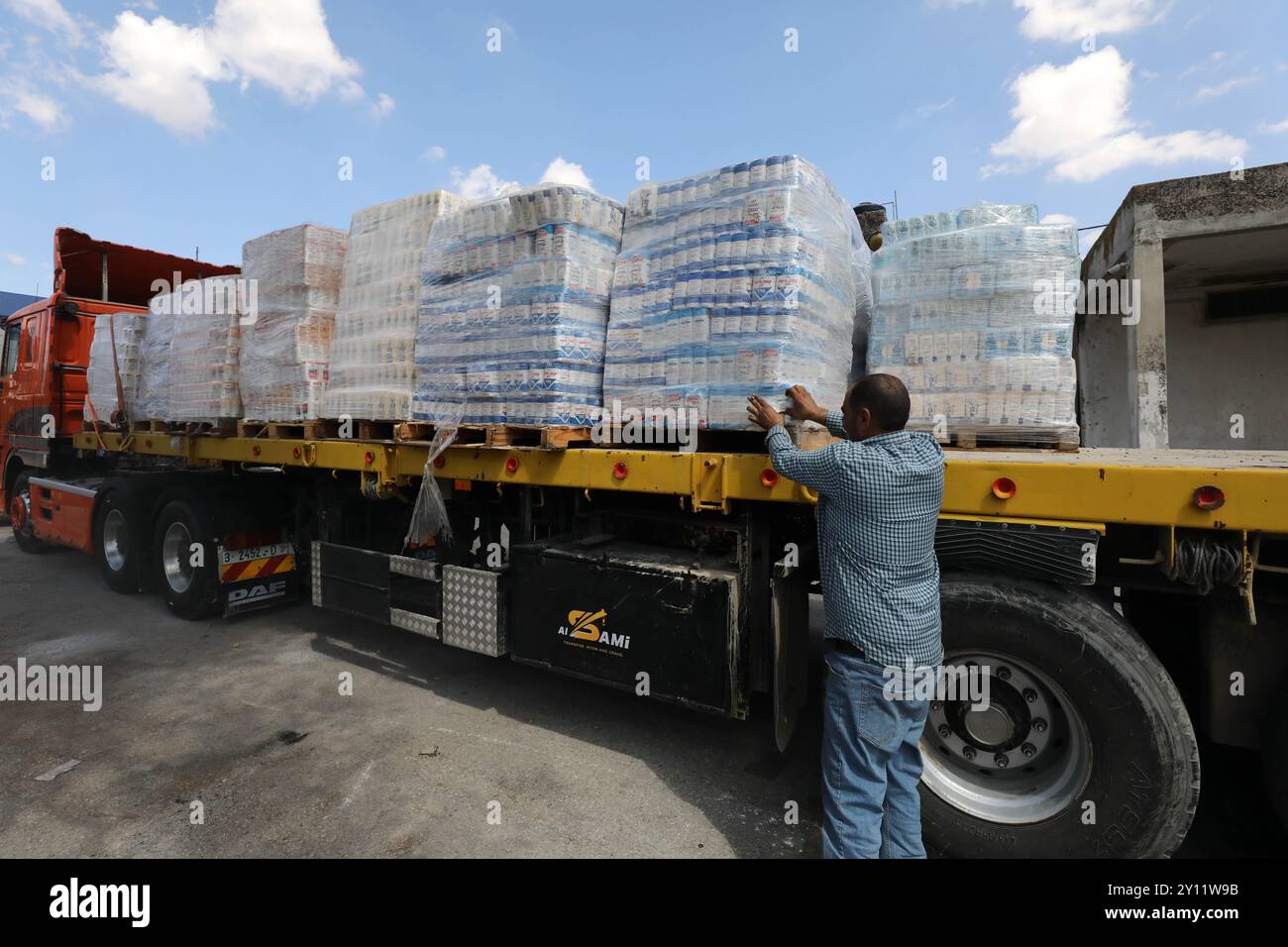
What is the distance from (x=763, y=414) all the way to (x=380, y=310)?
113 inches

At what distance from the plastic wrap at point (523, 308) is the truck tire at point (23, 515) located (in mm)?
8402

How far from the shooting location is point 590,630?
3.64m

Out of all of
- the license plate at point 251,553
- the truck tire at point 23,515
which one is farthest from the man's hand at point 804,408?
the truck tire at point 23,515

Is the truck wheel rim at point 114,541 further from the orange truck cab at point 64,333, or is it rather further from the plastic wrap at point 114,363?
the orange truck cab at point 64,333

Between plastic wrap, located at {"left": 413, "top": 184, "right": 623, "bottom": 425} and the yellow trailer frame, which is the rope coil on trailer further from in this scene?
plastic wrap, located at {"left": 413, "top": 184, "right": 623, "bottom": 425}

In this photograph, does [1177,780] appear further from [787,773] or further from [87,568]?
[87,568]

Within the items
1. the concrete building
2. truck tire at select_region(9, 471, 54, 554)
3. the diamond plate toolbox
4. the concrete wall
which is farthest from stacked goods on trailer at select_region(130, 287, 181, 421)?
the concrete wall

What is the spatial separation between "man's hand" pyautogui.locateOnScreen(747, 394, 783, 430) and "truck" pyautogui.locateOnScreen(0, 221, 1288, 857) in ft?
0.80

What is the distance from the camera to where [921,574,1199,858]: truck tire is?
246 cm

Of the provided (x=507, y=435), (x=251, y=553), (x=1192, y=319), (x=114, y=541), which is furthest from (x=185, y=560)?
(x=1192, y=319)

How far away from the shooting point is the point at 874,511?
247cm

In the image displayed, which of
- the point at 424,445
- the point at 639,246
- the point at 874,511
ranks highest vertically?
the point at 639,246
